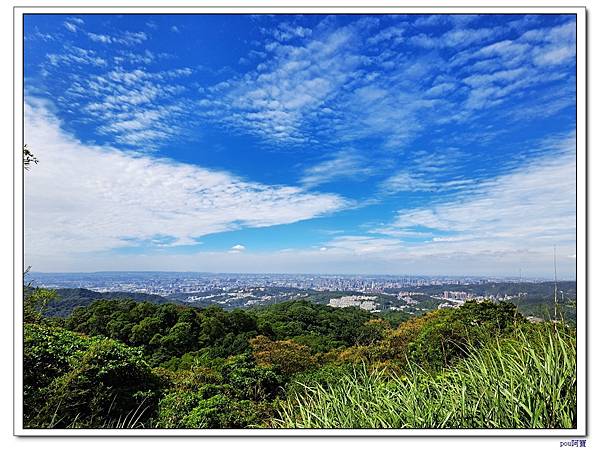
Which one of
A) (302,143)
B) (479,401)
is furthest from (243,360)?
(479,401)

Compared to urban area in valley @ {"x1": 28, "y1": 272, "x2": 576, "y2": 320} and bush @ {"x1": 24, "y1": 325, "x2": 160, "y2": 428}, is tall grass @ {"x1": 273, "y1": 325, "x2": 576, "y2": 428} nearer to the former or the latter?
urban area in valley @ {"x1": 28, "y1": 272, "x2": 576, "y2": 320}

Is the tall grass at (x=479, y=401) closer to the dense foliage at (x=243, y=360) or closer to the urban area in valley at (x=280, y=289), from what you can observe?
the dense foliage at (x=243, y=360)

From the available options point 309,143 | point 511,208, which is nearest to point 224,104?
point 309,143

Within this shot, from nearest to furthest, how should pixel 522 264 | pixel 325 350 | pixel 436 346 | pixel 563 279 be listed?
pixel 563 279 < pixel 522 264 < pixel 436 346 < pixel 325 350
